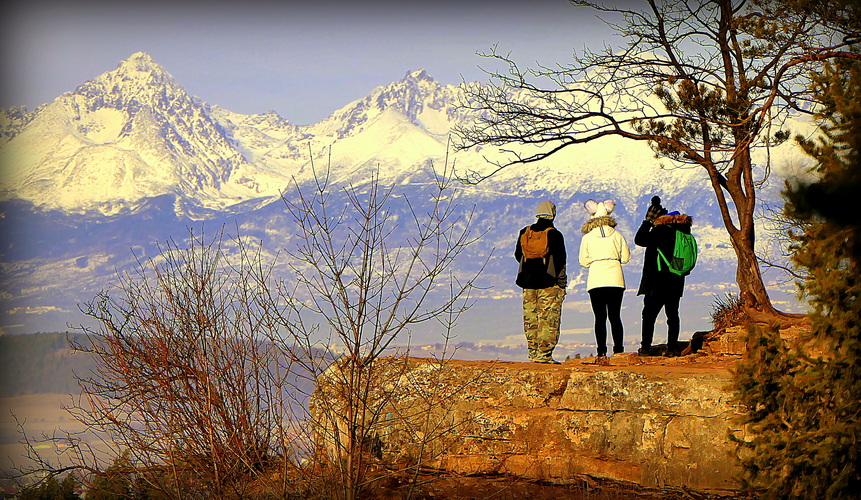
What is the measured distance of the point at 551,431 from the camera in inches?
378

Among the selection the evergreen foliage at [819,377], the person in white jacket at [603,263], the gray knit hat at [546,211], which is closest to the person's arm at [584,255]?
the person in white jacket at [603,263]

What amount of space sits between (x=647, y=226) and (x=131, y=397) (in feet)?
22.2

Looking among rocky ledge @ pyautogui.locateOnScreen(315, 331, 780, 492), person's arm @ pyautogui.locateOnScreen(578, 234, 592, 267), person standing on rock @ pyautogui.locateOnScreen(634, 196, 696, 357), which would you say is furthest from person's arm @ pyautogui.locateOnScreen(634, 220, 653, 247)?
rocky ledge @ pyautogui.locateOnScreen(315, 331, 780, 492)

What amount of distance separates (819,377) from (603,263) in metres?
4.42

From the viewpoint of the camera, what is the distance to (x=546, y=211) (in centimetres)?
1140

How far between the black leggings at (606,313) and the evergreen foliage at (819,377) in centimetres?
381

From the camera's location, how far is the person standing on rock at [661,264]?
11.3 metres

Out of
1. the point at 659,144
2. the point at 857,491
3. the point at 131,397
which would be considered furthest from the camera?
the point at 659,144

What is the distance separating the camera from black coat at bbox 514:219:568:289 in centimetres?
1118

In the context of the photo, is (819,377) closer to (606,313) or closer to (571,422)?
(571,422)

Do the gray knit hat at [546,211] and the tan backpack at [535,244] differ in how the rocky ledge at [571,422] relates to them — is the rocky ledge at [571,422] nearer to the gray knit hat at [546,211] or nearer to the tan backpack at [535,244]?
the tan backpack at [535,244]

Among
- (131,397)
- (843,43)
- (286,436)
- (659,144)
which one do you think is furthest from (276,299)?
(843,43)

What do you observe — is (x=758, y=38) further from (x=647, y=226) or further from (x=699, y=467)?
(x=699, y=467)

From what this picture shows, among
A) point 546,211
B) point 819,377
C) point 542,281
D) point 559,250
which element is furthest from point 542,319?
point 819,377
